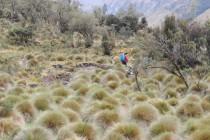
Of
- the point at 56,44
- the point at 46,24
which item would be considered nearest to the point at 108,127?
the point at 56,44

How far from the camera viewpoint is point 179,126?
10445mm

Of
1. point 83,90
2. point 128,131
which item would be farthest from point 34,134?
point 83,90

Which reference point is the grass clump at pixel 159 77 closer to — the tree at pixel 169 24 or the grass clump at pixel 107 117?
the grass clump at pixel 107 117

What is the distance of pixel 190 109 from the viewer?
489 inches

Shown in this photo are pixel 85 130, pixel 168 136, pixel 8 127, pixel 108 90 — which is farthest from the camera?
A: pixel 108 90

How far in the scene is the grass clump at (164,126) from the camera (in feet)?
32.8

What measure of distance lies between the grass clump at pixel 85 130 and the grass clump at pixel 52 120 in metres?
0.58

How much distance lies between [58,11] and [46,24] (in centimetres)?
288

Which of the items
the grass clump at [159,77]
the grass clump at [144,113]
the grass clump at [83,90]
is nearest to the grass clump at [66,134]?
the grass clump at [144,113]

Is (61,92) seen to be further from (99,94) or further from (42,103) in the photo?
(42,103)

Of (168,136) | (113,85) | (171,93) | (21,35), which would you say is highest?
(21,35)

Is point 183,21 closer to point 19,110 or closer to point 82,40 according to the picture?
point 82,40

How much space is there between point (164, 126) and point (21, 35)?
103 feet

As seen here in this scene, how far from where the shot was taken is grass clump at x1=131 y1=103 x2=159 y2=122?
11.3 metres
